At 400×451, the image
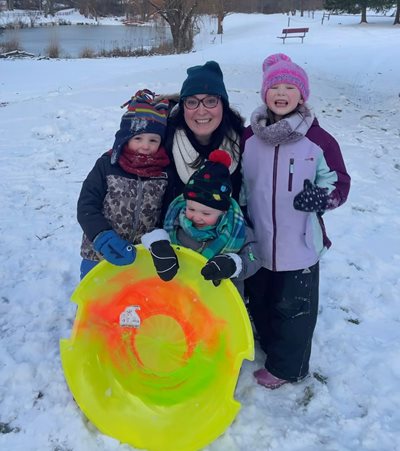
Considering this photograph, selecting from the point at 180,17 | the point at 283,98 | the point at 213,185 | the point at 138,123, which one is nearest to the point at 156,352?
the point at 213,185

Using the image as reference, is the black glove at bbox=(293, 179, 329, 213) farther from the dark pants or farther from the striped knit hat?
the striped knit hat

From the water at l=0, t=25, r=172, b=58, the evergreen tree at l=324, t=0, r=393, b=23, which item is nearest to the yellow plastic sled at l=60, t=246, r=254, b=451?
the water at l=0, t=25, r=172, b=58

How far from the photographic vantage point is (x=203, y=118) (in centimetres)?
236

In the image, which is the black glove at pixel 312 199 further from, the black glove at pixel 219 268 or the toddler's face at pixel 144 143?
the toddler's face at pixel 144 143

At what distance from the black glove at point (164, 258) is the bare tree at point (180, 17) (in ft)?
65.7

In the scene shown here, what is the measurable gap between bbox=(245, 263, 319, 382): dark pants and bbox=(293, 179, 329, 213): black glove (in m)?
0.39

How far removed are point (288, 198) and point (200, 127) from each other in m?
0.55

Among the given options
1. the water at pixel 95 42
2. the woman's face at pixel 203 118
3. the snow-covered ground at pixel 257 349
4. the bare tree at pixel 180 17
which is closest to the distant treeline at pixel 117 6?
the water at pixel 95 42

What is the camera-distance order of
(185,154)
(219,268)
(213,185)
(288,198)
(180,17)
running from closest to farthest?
(219,268), (213,185), (288,198), (185,154), (180,17)

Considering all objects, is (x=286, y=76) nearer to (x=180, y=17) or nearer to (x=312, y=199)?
(x=312, y=199)

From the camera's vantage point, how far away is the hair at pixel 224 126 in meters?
2.42

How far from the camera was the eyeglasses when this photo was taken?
92.7 inches

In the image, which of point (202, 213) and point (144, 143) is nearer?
point (202, 213)

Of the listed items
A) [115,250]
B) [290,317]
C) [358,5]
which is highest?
[115,250]
